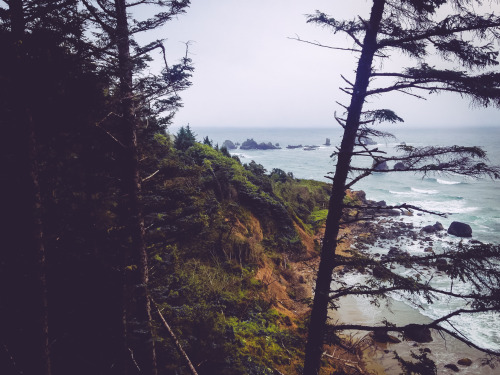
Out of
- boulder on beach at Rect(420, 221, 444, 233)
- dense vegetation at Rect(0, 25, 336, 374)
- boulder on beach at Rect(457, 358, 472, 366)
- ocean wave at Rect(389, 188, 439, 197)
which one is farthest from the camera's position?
ocean wave at Rect(389, 188, 439, 197)

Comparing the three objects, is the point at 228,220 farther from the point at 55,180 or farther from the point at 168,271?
the point at 55,180

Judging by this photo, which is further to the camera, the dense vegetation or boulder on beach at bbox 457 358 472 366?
boulder on beach at bbox 457 358 472 366

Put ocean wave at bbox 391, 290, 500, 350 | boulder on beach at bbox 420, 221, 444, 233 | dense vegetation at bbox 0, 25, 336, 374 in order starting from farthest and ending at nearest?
boulder on beach at bbox 420, 221, 444, 233, ocean wave at bbox 391, 290, 500, 350, dense vegetation at bbox 0, 25, 336, 374

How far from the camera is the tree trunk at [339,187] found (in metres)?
4.19

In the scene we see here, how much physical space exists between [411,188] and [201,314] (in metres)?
52.9

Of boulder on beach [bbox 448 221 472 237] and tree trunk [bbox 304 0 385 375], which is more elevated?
tree trunk [bbox 304 0 385 375]

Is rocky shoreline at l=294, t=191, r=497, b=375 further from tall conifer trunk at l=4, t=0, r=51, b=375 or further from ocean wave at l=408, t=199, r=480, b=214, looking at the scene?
ocean wave at l=408, t=199, r=480, b=214

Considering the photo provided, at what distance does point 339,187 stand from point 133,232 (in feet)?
15.0

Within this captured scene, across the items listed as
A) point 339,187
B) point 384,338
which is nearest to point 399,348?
point 384,338

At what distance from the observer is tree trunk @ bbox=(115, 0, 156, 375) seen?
525cm

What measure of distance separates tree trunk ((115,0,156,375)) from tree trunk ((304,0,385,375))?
147 inches

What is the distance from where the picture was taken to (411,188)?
1934 inches

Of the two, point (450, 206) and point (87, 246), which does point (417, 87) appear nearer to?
point (87, 246)

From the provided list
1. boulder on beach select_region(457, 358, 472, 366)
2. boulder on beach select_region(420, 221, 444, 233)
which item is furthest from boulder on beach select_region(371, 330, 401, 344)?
boulder on beach select_region(420, 221, 444, 233)
